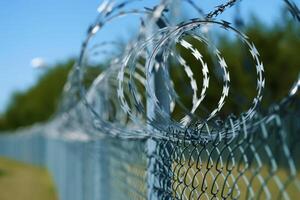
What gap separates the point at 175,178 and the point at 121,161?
1.50 metres

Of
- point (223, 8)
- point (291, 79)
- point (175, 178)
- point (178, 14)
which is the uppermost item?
point (291, 79)

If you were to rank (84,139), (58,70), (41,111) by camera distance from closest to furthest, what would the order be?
(84,139)
(41,111)
(58,70)

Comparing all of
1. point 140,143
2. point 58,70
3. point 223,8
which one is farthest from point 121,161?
point 58,70

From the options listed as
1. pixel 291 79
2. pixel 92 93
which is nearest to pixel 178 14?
pixel 92 93

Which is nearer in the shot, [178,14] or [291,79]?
[178,14]

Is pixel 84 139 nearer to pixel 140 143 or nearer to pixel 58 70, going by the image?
pixel 140 143

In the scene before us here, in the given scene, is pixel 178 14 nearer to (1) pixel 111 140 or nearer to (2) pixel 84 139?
(1) pixel 111 140

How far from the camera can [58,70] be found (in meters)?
66.4

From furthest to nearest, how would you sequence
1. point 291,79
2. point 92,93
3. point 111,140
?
1. point 291,79
2. point 92,93
3. point 111,140

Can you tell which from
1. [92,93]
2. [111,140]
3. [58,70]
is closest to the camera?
[111,140]

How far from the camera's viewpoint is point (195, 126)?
2590 millimetres

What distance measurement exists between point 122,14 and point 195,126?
3.86 feet

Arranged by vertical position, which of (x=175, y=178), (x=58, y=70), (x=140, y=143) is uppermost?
(x=58, y=70)

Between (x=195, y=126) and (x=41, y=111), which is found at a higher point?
(x=41, y=111)
